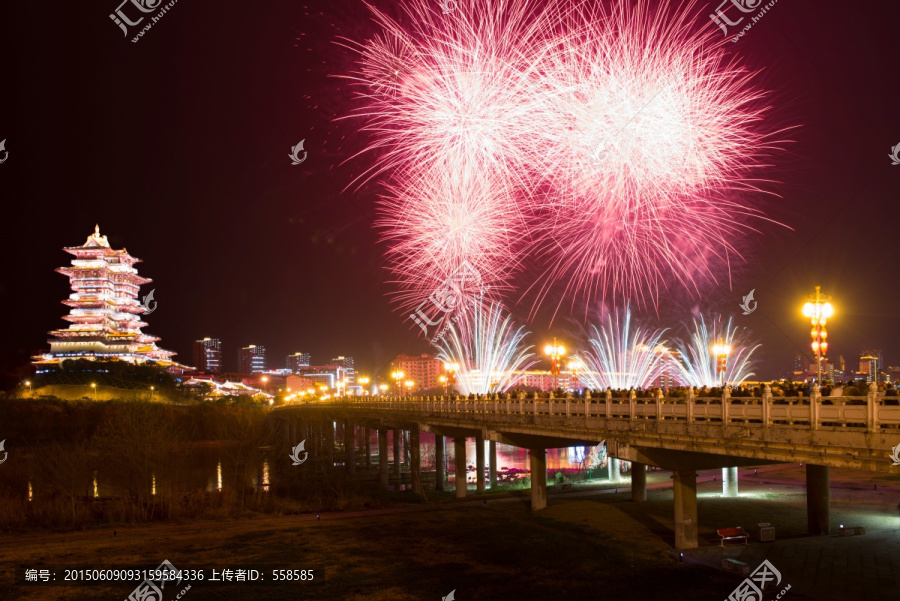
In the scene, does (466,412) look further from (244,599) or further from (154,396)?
(154,396)

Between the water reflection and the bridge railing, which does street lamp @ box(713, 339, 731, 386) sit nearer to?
the water reflection

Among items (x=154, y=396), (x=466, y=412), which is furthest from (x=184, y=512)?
(x=154, y=396)

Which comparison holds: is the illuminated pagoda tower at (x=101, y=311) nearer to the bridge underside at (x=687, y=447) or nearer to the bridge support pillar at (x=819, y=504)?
the bridge underside at (x=687, y=447)

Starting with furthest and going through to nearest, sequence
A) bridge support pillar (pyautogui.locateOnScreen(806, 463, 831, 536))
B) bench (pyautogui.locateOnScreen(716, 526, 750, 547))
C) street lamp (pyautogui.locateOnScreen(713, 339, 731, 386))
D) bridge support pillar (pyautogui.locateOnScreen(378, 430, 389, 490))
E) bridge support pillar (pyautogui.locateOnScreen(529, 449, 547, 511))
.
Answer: bridge support pillar (pyautogui.locateOnScreen(378, 430, 389, 490))
street lamp (pyautogui.locateOnScreen(713, 339, 731, 386))
bridge support pillar (pyautogui.locateOnScreen(529, 449, 547, 511))
bridge support pillar (pyautogui.locateOnScreen(806, 463, 831, 536))
bench (pyautogui.locateOnScreen(716, 526, 750, 547))

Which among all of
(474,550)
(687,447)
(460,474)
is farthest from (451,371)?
(687,447)

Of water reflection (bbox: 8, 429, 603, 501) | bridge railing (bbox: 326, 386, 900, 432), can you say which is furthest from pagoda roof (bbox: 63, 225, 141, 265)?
bridge railing (bbox: 326, 386, 900, 432)

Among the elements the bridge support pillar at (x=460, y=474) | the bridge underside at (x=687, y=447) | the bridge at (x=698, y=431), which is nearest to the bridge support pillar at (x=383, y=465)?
the bridge support pillar at (x=460, y=474)

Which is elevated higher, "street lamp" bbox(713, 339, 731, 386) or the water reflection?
"street lamp" bbox(713, 339, 731, 386)
